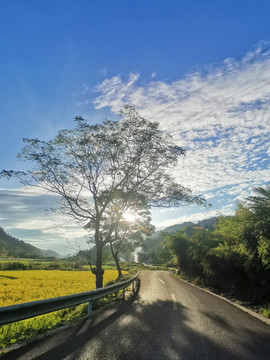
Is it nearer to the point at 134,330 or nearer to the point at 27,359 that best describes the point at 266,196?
the point at 134,330

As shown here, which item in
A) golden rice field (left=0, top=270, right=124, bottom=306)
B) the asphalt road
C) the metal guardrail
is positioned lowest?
golden rice field (left=0, top=270, right=124, bottom=306)

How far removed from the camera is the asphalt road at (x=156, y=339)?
12.1 ft

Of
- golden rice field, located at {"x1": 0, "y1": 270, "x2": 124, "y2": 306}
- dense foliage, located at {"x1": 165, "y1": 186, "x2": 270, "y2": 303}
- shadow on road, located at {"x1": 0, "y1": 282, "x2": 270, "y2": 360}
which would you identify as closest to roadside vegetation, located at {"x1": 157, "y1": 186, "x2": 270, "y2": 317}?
dense foliage, located at {"x1": 165, "y1": 186, "x2": 270, "y2": 303}

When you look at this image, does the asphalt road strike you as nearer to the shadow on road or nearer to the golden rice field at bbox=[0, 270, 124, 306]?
the shadow on road

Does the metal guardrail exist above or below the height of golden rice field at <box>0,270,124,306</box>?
above

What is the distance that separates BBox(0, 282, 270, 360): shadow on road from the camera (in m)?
3.66

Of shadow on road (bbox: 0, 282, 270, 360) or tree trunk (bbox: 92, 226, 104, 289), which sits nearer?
shadow on road (bbox: 0, 282, 270, 360)

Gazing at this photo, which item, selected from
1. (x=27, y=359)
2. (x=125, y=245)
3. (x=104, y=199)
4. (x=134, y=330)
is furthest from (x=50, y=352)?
(x=125, y=245)

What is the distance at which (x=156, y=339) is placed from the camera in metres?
4.47

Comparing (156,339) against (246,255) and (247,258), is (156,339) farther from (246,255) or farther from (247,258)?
(246,255)

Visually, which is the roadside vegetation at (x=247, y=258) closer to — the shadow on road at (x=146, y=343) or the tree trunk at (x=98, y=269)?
the shadow on road at (x=146, y=343)

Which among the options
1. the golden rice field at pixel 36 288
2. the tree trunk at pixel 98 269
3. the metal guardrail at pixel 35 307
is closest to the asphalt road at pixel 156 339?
the metal guardrail at pixel 35 307

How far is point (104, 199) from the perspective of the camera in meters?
16.8

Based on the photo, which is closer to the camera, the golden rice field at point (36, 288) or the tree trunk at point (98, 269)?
the golden rice field at point (36, 288)
